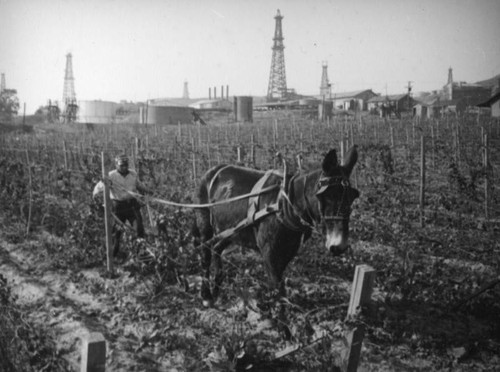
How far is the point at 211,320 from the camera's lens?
422 cm

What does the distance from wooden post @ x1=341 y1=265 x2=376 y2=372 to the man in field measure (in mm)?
4438

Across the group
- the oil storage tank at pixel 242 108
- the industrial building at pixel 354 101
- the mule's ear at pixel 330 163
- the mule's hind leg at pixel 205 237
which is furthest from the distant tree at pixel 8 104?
the mule's ear at pixel 330 163

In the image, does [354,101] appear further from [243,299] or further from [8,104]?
[243,299]

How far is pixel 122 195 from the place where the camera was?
614cm

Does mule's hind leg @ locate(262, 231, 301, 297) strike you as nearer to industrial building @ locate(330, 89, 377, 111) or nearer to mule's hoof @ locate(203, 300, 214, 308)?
mule's hoof @ locate(203, 300, 214, 308)

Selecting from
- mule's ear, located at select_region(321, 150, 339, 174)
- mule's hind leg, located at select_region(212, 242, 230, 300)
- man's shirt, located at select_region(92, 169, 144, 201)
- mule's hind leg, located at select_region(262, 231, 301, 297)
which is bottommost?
mule's hind leg, located at select_region(212, 242, 230, 300)

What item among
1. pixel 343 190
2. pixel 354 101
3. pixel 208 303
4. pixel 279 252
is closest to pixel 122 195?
pixel 208 303

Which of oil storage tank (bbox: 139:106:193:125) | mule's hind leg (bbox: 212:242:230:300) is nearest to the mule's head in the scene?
mule's hind leg (bbox: 212:242:230:300)

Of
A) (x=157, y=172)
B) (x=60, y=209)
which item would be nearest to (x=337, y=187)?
(x=60, y=209)

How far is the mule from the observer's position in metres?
3.12

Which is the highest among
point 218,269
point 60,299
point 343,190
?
point 343,190

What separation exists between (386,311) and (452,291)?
88 cm

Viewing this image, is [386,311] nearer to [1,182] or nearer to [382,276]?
[382,276]

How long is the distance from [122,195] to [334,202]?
404 centimetres
